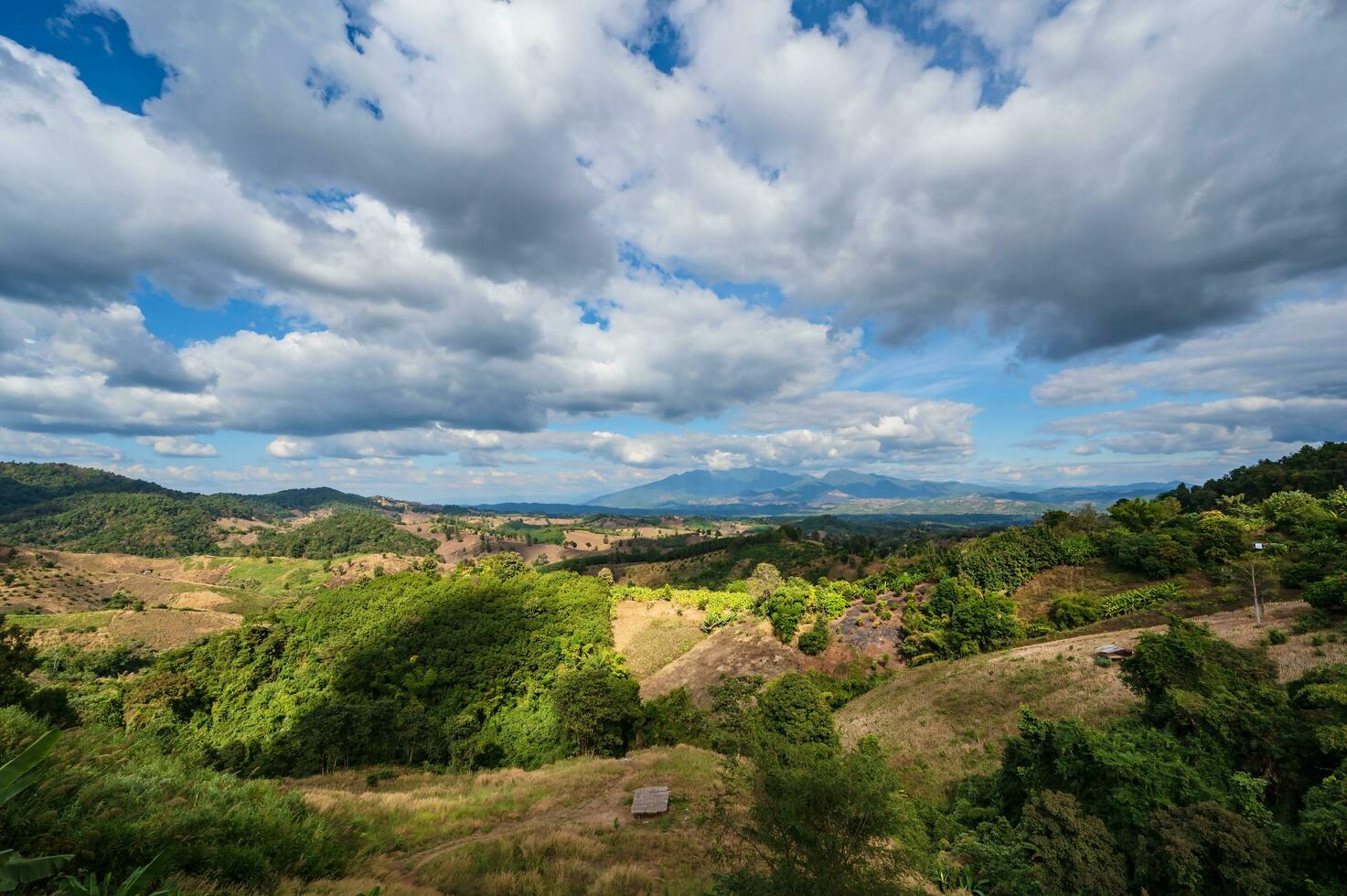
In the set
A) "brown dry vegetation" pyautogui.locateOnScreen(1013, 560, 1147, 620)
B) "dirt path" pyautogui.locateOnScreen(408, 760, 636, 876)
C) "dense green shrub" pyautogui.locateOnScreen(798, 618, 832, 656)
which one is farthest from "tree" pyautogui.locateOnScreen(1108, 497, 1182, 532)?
"dirt path" pyautogui.locateOnScreen(408, 760, 636, 876)

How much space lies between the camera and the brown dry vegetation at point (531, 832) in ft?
42.3

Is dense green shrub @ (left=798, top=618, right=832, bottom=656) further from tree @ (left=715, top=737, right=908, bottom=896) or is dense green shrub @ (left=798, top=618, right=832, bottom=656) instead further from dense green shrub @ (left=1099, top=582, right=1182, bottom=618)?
tree @ (left=715, top=737, right=908, bottom=896)

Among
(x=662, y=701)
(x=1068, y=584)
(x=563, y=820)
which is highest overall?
(x=1068, y=584)

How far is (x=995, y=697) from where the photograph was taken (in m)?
32.1

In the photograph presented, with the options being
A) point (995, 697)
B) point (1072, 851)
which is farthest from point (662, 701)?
point (1072, 851)

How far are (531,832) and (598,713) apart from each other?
59.8 feet

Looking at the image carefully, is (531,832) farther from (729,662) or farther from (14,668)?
(729,662)

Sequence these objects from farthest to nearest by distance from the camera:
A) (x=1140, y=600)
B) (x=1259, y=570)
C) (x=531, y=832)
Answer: (x=1140, y=600) → (x=1259, y=570) → (x=531, y=832)

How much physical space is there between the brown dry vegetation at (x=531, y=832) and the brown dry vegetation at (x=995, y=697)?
1351cm

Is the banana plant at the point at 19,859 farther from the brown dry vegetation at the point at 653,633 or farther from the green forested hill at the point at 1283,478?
the green forested hill at the point at 1283,478

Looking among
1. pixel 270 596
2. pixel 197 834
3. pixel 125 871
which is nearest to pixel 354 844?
pixel 197 834

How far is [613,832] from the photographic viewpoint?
58.6 ft

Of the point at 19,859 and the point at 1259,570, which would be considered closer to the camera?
the point at 19,859

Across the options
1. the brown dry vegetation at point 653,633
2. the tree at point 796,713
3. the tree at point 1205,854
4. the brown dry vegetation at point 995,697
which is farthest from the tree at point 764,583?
the tree at point 1205,854
